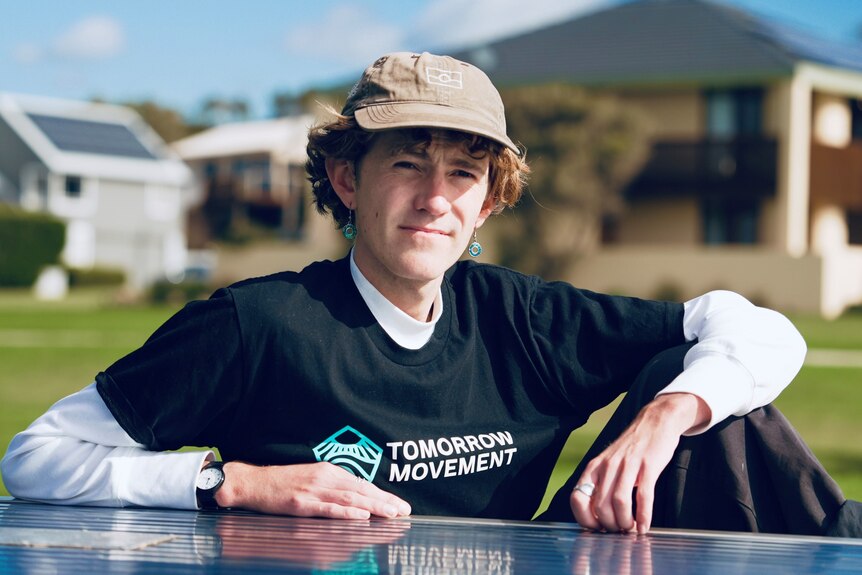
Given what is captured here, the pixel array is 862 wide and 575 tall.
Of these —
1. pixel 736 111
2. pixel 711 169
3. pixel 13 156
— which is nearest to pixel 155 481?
pixel 711 169

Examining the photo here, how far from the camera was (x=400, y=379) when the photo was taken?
115 inches

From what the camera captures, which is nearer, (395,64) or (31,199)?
(395,64)

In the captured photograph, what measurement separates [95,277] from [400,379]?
47.7 meters

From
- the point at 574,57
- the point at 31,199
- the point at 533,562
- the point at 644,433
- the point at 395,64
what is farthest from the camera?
the point at 31,199

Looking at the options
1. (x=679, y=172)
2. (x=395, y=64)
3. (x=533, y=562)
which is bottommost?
(x=533, y=562)

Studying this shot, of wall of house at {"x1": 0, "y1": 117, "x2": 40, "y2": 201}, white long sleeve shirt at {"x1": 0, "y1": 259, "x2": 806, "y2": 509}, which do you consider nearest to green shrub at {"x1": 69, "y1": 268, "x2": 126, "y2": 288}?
wall of house at {"x1": 0, "y1": 117, "x2": 40, "y2": 201}

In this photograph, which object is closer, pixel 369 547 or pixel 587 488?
pixel 369 547

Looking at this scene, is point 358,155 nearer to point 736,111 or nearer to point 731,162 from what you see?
point 731,162

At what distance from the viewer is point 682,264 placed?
32.7 metres

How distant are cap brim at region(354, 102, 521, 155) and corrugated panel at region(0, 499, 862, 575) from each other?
0.87m

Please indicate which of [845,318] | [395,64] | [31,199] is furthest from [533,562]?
[31,199]

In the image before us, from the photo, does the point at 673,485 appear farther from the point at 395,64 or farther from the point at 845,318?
the point at 845,318

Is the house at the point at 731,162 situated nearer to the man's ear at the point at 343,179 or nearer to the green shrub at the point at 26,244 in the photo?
the green shrub at the point at 26,244

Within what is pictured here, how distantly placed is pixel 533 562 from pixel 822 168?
33938 millimetres
